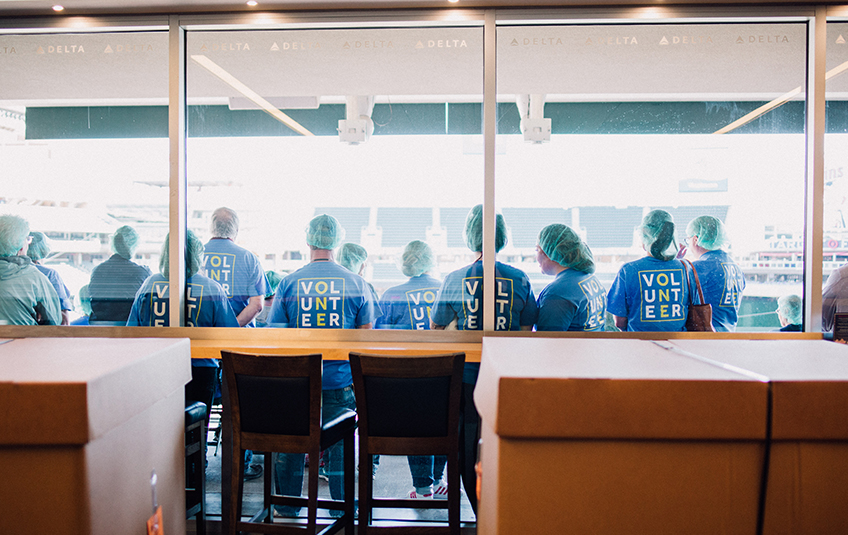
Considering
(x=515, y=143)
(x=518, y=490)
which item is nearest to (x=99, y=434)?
(x=518, y=490)

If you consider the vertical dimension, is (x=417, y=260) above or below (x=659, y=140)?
below

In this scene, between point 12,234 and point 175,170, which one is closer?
point 175,170

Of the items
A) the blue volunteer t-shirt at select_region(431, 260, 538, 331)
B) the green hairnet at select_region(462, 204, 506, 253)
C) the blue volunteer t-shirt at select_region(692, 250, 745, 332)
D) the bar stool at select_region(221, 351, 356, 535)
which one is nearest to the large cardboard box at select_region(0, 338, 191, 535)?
the bar stool at select_region(221, 351, 356, 535)

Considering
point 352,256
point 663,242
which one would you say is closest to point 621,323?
point 663,242

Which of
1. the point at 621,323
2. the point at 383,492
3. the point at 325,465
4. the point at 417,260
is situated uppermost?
the point at 417,260

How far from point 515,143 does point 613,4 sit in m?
0.90

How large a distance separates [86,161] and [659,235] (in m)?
3.59

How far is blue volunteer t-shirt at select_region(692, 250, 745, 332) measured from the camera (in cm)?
264

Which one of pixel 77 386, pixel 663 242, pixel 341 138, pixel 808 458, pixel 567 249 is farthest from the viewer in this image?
pixel 341 138

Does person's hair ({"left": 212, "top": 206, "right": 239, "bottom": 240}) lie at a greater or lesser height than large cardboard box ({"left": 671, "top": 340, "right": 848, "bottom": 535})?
greater

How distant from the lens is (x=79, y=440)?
2.49 ft

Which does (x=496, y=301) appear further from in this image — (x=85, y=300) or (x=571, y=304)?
(x=85, y=300)

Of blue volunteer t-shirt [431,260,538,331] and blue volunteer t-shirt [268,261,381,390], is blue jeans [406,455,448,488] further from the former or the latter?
blue volunteer t-shirt [431,260,538,331]

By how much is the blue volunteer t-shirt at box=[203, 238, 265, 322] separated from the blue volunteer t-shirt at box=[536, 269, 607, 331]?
1.71 meters
